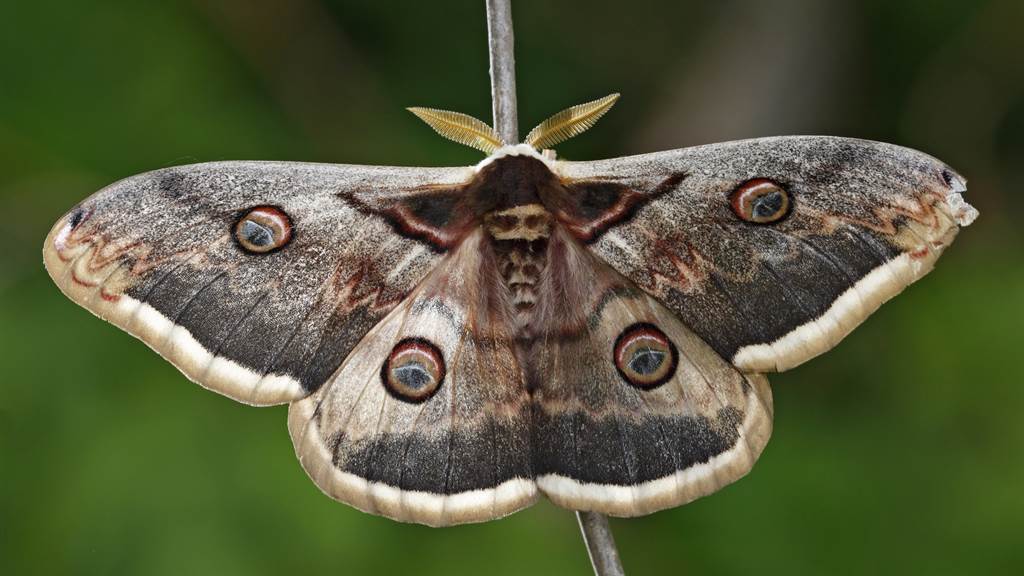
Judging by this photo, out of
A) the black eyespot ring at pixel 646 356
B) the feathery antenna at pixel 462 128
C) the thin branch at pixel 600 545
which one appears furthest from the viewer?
the black eyespot ring at pixel 646 356

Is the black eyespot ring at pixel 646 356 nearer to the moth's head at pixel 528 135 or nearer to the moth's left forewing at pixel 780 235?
the moth's left forewing at pixel 780 235

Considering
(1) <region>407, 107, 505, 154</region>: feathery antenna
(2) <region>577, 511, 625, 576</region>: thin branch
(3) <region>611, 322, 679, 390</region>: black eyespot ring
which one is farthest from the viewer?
(3) <region>611, 322, 679, 390</region>: black eyespot ring

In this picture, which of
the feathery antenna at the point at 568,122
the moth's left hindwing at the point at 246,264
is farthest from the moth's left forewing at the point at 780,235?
the moth's left hindwing at the point at 246,264

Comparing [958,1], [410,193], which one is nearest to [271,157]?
[410,193]

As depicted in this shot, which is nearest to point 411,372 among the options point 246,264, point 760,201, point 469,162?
point 246,264

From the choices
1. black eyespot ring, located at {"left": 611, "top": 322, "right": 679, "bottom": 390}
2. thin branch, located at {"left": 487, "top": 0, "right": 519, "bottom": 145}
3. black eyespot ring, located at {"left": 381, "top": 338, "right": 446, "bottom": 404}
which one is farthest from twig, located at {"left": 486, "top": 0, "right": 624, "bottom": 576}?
black eyespot ring, located at {"left": 381, "top": 338, "right": 446, "bottom": 404}

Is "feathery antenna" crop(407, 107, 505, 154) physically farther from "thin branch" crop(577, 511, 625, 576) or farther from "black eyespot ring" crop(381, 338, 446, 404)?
"thin branch" crop(577, 511, 625, 576)
